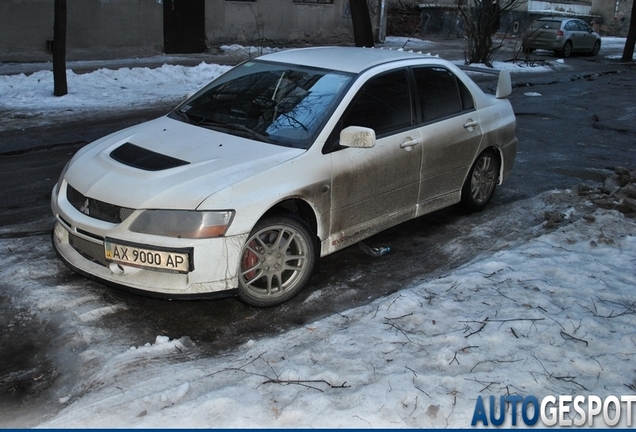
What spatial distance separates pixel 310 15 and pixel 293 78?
20625 mm

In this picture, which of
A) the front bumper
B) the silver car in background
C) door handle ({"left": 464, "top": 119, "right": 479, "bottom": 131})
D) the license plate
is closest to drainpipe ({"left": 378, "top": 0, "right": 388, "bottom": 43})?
the silver car in background

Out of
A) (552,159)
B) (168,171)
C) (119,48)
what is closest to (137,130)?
(168,171)

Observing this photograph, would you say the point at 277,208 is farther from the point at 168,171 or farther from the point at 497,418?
the point at 497,418

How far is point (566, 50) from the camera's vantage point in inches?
1139

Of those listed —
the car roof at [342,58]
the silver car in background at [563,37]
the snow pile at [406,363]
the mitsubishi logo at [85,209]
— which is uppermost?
the silver car in background at [563,37]

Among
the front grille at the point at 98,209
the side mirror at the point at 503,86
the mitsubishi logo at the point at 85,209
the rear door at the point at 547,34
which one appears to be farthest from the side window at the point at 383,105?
the rear door at the point at 547,34

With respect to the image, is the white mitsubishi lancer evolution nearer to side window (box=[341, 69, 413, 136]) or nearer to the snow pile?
side window (box=[341, 69, 413, 136])

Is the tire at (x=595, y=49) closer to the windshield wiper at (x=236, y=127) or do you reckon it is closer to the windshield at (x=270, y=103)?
the windshield at (x=270, y=103)

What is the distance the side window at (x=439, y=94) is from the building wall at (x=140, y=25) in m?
14.7

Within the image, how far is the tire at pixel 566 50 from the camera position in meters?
28.8

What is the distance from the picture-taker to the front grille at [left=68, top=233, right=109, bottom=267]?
182 inches

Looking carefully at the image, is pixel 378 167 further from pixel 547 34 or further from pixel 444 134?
pixel 547 34

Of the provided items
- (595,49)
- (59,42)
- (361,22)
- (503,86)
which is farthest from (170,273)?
(595,49)

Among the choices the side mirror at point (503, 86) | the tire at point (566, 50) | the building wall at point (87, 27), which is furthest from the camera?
the tire at point (566, 50)
